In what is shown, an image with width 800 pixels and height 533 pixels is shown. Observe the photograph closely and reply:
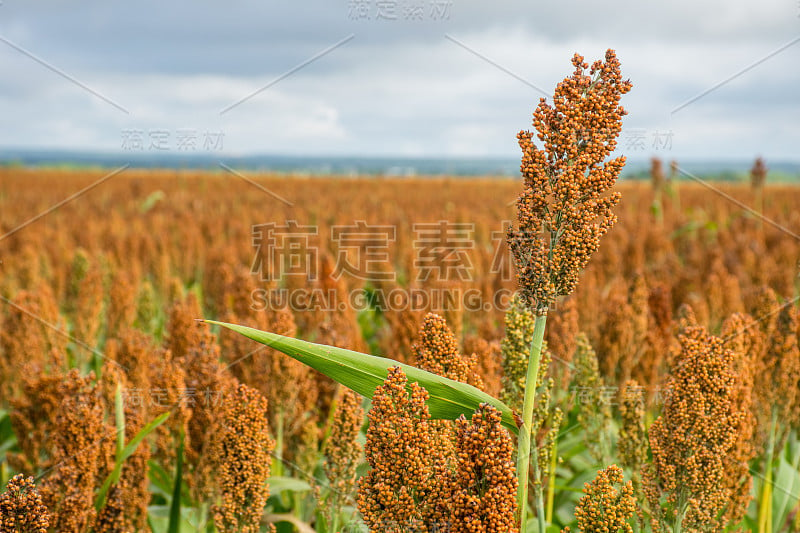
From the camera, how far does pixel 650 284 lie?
538 centimetres

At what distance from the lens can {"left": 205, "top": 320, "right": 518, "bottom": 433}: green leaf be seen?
1.22m

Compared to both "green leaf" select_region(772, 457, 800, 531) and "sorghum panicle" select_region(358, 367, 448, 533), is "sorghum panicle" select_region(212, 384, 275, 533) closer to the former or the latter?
"sorghum panicle" select_region(358, 367, 448, 533)

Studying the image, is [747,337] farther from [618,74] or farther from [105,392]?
[105,392]

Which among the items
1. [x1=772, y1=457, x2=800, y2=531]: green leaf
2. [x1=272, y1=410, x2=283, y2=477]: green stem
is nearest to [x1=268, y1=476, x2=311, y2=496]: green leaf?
[x1=272, y1=410, x2=283, y2=477]: green stem

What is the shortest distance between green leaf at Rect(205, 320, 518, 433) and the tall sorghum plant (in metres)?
0.12

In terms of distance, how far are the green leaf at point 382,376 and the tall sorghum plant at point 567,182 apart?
117mm

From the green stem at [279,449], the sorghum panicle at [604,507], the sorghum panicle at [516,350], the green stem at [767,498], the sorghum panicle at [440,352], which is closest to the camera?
the sorghum panicle at [604,507]

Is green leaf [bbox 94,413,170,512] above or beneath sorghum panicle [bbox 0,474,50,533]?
beneath

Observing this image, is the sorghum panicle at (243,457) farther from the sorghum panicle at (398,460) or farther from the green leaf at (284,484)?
the green leaf at (284,484)

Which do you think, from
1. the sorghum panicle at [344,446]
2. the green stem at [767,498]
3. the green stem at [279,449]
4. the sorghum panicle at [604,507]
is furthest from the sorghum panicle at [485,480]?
the green stem at [279,449]

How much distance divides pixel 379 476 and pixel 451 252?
5610 mm

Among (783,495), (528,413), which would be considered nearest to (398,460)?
(528,413)

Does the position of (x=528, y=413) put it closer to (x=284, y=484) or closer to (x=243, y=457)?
(x=243, y=457)

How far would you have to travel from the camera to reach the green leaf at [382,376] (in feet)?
3.99
